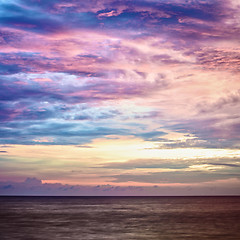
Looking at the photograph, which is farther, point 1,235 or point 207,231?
point 207,231

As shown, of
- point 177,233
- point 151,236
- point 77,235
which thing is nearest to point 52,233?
point 77,235

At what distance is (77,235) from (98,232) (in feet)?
15.2

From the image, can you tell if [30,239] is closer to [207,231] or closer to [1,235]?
[1,235]

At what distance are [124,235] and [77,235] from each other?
7092 mm

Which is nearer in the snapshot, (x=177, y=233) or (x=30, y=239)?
(x=30, y=239)

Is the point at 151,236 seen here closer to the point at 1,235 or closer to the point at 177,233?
the point at 177,233

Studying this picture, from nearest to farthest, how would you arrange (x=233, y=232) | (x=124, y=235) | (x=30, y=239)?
(x=30, y=239), (x=124, y=235), (x=233, y=232)

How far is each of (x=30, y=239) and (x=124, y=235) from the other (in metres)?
13.6

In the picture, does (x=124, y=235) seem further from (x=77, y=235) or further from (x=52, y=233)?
(x=52, y=233)

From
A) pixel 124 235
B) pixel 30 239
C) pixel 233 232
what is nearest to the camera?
pixel 30 239

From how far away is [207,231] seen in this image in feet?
174

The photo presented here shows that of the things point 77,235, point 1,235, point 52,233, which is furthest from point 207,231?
point 1,235

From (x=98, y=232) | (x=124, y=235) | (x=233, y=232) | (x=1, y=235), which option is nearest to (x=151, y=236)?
(x=124, y=235)

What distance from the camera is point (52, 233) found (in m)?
50.2
